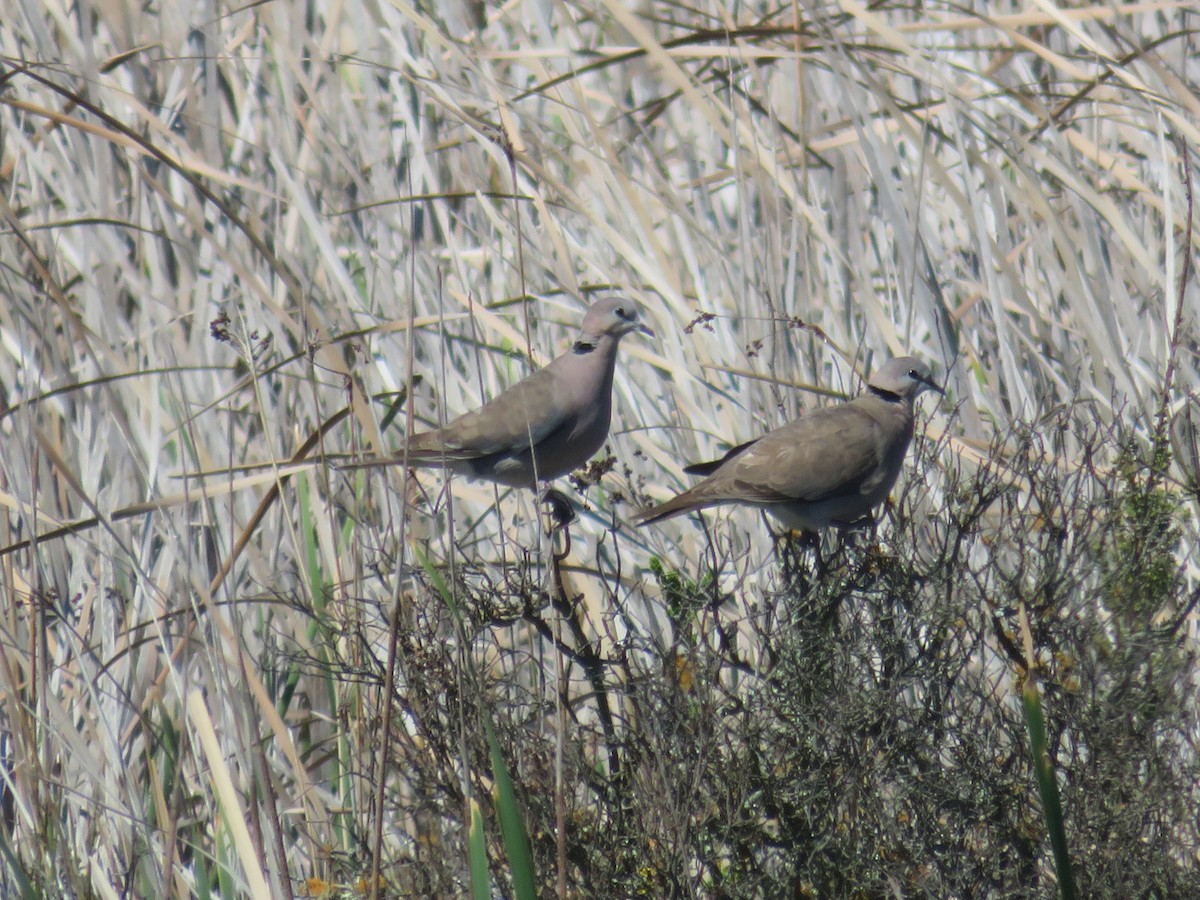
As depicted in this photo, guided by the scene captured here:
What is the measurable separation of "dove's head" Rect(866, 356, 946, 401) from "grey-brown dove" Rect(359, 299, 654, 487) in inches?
19.8

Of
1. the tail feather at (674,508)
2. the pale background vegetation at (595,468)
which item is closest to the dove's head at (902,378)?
the pale background vegetation at (595,468)

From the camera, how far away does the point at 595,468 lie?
2.53 m

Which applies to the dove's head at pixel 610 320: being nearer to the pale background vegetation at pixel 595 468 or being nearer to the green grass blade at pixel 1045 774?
the pale background vegetation at pixel 595 468

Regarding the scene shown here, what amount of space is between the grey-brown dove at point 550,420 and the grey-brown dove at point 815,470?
0.77 ft

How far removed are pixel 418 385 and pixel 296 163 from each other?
0.75 meters

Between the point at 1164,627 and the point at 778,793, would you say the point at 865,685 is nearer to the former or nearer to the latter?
the point at 778,793

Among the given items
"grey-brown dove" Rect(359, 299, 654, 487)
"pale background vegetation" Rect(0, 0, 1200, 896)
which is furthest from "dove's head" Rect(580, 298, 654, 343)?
"pale background vegetation" Rect(0, 0, 1200, 896)

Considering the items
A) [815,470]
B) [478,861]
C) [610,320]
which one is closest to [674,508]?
[815,470]

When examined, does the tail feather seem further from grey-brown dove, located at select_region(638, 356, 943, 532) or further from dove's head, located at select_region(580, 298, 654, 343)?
dove's head, located at select_region(580, 298, 654, 343)

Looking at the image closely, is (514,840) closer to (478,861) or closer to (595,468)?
(478,861)

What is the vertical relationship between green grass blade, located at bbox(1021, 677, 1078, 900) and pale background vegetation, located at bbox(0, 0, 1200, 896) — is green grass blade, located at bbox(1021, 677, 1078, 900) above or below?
below

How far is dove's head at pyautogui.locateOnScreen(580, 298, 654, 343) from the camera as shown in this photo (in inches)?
124

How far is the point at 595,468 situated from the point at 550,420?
0.50 m

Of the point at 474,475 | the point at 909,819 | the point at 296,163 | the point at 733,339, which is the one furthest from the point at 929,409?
the point at 296,163
